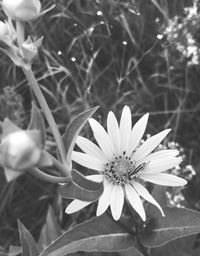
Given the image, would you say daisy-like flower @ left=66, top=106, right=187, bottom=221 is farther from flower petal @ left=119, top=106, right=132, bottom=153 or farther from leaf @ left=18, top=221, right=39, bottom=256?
leaf @ left=18, top=221, right=39, bottom=256

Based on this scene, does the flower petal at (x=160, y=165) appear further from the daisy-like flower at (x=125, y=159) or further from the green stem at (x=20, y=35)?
the green stem at (x=20, y=35)

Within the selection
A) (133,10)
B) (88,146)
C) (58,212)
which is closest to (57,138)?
(88,146)

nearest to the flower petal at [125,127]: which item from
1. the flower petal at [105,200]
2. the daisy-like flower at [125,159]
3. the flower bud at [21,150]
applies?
the daisy-like flower at [125,159]

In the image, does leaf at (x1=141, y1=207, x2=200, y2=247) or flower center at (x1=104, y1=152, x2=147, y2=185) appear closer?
leaf at (x1=141, y1=207, x2=200, y2=247)

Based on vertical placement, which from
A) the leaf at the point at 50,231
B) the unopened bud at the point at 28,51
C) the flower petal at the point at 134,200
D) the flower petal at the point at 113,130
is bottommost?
the leaf at the point at 50,231

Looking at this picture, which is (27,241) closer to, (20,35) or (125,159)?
(125,159)

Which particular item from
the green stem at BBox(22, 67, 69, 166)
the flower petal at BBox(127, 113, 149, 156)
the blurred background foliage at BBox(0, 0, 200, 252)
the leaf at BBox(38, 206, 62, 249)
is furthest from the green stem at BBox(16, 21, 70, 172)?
the blurred background foliage at BBox(0, 0, 200, 252)
